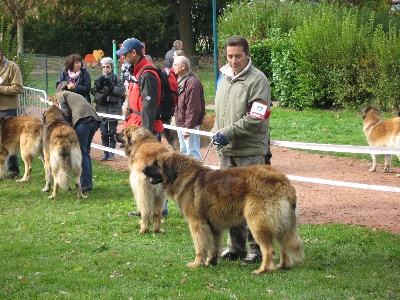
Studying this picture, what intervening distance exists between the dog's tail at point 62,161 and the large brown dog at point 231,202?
154 inches

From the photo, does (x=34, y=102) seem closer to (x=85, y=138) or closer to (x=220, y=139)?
(x=85, y=138)

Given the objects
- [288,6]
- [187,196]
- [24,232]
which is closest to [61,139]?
[24,232]

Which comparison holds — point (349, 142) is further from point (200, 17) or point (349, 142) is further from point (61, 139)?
point (200, 17)

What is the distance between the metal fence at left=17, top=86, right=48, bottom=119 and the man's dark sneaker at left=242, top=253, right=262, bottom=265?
9697 mm

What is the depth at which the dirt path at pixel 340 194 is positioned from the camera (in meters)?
9.59

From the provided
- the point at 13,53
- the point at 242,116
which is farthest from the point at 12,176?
the point at 242,116

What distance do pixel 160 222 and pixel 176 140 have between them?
3.81 metres

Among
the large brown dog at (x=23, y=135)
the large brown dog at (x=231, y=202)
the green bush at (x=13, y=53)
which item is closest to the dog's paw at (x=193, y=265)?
the large brown dog at (x=231, y=202)

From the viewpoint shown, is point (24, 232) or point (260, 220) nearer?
point (260, 220)

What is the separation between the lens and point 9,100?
1327 centimetres

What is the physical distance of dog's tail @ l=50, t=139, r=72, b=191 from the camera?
10.9 meters

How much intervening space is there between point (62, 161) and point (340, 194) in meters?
4.55

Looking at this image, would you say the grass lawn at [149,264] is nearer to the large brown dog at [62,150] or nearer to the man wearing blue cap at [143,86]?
the large brown dog at [62,150]

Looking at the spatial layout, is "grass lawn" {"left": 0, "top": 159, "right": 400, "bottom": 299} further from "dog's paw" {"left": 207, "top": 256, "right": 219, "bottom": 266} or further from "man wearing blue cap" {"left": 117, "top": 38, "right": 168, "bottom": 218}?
"man wearing blue cap" {"left": 117, "top": 38, "right": 168, "bottom": 218}
